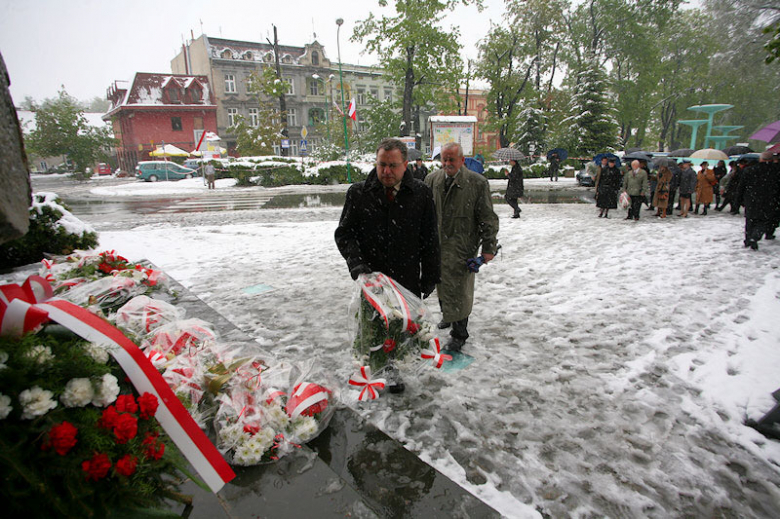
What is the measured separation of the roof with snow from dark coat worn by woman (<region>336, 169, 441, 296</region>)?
5048cm

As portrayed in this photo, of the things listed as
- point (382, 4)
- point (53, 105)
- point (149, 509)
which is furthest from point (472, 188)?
point (53, 105)

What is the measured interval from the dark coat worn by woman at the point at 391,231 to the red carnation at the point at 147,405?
162 centimetres

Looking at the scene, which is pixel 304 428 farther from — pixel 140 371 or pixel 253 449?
pixel 140 371

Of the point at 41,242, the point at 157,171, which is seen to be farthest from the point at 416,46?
the point at 41,242

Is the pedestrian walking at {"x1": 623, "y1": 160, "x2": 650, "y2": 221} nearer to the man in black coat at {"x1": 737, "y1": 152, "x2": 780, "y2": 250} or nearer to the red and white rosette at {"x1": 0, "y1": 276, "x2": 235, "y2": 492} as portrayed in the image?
the man in black coat at {"x1": 737, "y1": 152, "x2": 780, "y2": 250}

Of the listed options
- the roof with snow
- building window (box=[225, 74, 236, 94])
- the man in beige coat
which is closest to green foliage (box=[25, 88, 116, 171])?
the roof with snow

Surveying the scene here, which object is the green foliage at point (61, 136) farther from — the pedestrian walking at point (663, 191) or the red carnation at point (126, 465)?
the red carnation at point (126, 465)

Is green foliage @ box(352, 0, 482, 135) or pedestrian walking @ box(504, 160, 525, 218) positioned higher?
green foliage @ box(352, 0, 482, 135)

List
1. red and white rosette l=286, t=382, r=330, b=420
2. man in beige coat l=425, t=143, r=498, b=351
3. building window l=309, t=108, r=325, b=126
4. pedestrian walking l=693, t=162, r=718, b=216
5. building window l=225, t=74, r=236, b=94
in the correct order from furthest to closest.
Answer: building window l=309, t=108, r=325, b=126 < building window l=225, t=74, r=236, b=94 < pedestrian walking l=693, t=162, r=718, b=216 < man in beige coat l=425, t=143, r=498, b=351 < red and white rosette l=286, t=382, r=330, b=420

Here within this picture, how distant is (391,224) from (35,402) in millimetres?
2251

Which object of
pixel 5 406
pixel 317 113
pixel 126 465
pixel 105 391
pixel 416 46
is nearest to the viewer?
pixel 5 406

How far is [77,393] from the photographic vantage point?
55.6 inches

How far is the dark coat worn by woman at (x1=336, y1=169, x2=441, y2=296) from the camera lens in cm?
308

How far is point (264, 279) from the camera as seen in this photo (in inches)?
264
